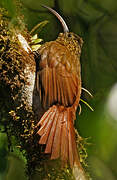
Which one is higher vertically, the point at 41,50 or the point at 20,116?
the point at 41,50

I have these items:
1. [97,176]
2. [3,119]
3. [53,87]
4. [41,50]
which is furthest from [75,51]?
[97,176]

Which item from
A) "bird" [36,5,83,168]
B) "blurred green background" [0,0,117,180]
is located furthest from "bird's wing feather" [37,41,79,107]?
"blurred green background" [0,0,117,180]

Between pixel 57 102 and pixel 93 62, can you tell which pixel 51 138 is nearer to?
pixel 57 102

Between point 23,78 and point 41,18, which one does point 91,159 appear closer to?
point 23,78

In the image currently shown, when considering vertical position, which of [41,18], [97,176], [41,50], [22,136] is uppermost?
[41,18]

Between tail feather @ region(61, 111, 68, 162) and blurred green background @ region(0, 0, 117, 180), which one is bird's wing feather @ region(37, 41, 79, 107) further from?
blurred green background @ region(0, 0, 117, 180)

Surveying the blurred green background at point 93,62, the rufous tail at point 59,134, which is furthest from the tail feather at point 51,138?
the blurred green background at point 93,62

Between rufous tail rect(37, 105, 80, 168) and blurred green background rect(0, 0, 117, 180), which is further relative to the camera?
blurred green background rect(0, 0, 117, 180)

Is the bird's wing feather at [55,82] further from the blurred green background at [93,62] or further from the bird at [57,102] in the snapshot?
the blurred green background at [93,62]
